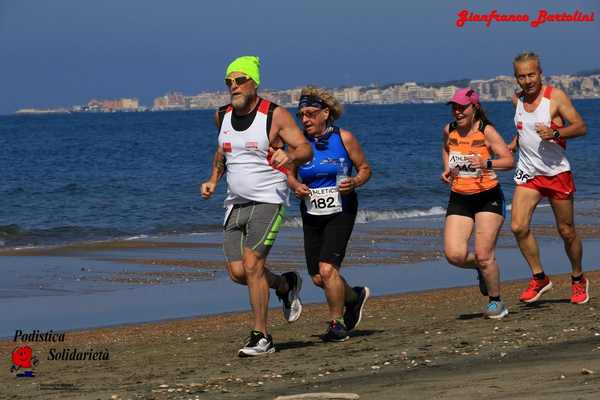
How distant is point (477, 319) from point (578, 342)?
170 centimetres

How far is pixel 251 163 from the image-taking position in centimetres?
809

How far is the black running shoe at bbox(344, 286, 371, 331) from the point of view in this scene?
916cm

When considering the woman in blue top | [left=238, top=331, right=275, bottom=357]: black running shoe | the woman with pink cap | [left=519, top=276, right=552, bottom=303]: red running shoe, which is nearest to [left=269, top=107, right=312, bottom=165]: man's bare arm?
the woman in blue top

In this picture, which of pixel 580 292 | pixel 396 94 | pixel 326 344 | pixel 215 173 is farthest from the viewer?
pixel 396 94

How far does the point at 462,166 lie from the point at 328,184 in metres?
1.13

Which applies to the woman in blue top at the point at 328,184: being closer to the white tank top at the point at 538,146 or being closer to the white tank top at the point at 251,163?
the white tank top at the point at 251,163

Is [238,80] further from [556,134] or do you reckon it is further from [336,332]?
[556,134]

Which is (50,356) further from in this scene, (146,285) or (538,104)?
(146,285)

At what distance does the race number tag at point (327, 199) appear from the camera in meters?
8.62

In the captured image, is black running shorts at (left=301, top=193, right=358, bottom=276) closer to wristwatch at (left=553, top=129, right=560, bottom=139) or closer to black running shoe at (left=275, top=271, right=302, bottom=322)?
black running shoe at (left=275, top=271, right=302, bottom=322)

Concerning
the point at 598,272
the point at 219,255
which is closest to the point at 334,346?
the point at 598,272

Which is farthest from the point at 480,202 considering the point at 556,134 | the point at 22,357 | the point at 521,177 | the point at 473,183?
the point at 22,357

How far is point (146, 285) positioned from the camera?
1450 cm

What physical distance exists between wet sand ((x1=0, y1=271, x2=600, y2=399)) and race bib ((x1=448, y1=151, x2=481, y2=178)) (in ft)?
3.61
